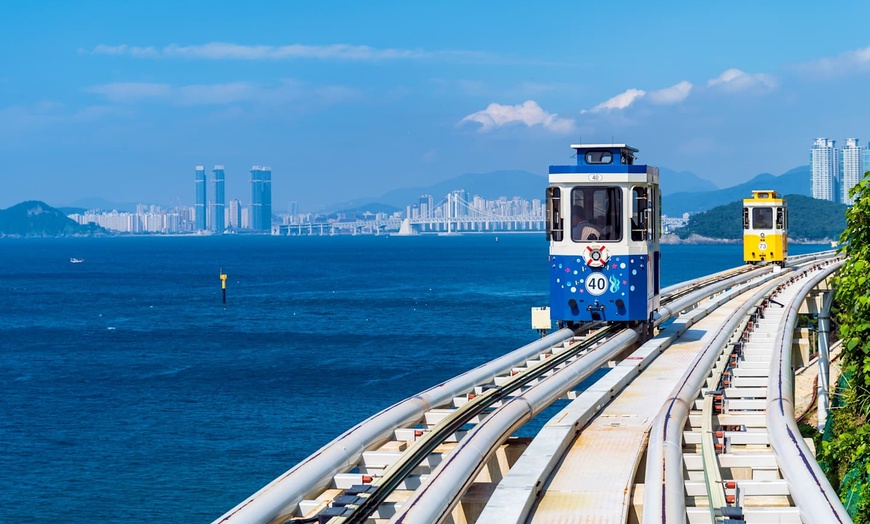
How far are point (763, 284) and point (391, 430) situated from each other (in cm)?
3510

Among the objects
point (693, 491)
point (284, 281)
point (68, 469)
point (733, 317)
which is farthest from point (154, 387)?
point (284, 281)

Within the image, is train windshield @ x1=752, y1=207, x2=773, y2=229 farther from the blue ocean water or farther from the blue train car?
the blue train car

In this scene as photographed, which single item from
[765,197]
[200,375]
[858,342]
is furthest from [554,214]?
[200,375]

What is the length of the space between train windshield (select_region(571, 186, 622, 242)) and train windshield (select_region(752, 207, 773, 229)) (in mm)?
35742

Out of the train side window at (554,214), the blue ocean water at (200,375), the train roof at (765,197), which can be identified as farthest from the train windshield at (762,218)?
the train side window at (554,214)

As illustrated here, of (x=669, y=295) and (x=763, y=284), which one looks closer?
(x=669, y=295)

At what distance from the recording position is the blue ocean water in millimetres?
35891

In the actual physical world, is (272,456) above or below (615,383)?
Result: below

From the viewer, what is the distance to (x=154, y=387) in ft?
178

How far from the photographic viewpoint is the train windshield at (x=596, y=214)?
2197 centimetres

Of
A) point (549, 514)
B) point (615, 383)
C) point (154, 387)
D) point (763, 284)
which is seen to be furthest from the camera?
point (154, 387)

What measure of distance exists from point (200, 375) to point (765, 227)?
2866 cm

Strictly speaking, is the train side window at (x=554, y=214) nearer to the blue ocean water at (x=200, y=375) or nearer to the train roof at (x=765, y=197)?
the blue ocean water at (x=200, y=375)

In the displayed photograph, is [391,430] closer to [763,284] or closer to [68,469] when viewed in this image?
[68,469]
